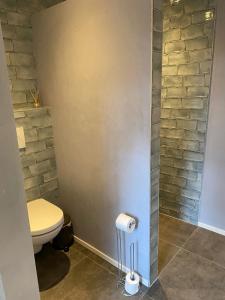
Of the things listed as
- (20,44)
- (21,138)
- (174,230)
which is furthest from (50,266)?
(20,44)

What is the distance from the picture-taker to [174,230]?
8.16 ft

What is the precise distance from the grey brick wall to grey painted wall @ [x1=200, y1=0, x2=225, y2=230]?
163 centimetres

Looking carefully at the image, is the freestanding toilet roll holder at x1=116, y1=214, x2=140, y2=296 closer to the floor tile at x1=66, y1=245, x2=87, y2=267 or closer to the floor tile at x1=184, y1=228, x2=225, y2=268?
the floor tile at x1=66, y1=245, x2=87, y2=267

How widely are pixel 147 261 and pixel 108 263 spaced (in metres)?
0.47

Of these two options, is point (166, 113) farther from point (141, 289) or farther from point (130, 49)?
point (141, 289)

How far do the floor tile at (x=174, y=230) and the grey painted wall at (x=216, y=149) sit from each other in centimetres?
20

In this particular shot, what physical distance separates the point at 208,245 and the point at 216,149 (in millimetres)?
938

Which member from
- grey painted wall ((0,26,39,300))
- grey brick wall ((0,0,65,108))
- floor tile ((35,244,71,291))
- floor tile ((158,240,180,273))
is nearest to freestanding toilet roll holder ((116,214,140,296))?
floor tile ((158,240,180,273))

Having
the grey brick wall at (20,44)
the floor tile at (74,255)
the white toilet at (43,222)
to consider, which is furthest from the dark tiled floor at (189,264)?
the grey brick wall at (20,44)

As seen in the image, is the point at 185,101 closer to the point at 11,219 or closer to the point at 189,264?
the point at 189,264

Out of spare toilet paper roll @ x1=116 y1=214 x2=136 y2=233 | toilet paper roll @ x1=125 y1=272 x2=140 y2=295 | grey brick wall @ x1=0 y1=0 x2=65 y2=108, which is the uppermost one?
grey brick wall @ x1=0 y1=0 x2=65 y2=108

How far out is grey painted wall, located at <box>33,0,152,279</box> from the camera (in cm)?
145

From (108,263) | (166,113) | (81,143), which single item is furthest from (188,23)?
(108,263)

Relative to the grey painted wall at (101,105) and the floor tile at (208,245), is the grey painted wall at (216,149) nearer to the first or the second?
the floor tile at (208,245)
